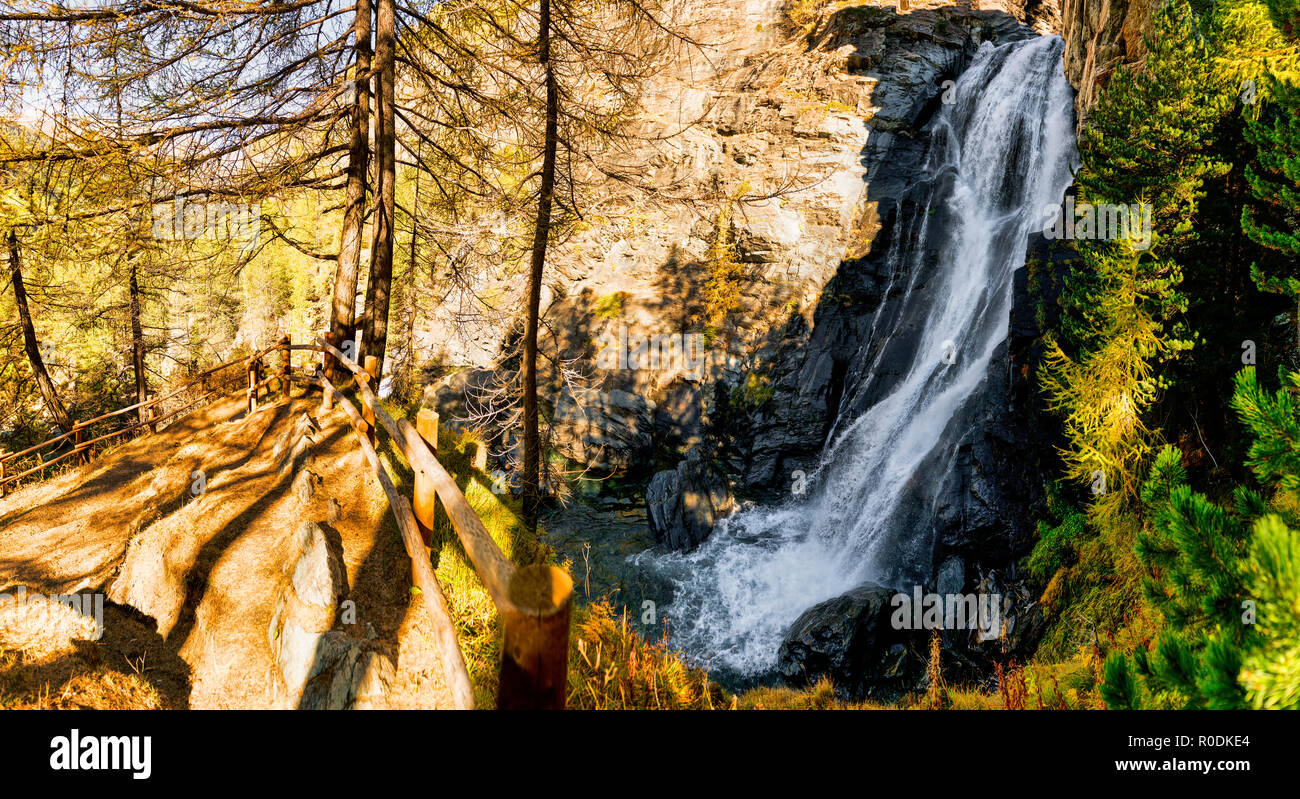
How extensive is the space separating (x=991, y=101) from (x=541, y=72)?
2279 centimetres

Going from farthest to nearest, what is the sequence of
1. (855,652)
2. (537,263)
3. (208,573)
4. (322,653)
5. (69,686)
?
(855,652), (537,263), (208,573), (322,653), (69,686)

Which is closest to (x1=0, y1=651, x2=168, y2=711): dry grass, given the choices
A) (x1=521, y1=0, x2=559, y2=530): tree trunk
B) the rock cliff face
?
(x1=521, y1=0, x2=559, y2=530): tree trunk

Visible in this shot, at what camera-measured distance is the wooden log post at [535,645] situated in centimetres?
199

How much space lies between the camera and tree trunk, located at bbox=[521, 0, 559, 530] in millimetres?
7793

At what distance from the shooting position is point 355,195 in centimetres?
994

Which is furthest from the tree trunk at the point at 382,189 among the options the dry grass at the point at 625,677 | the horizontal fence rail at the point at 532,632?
the horizontal fence rail at the point at 532,632

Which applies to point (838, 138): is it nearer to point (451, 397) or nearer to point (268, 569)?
point (451, 397)

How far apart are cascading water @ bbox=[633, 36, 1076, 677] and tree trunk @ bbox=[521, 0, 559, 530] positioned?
18.4 ft

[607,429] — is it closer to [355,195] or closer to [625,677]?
[355,195]

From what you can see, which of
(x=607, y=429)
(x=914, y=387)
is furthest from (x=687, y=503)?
(x=914, y=387)

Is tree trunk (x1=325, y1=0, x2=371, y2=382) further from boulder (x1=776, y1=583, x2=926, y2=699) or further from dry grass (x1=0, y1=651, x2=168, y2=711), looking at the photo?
boulder (x1=776, y1=583, x2=926, y2=699)

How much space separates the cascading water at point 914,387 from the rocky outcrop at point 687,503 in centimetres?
46

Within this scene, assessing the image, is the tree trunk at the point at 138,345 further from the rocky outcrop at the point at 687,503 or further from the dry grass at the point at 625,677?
the dry grass at the point at 625,677

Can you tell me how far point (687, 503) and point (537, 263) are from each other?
397 inches
